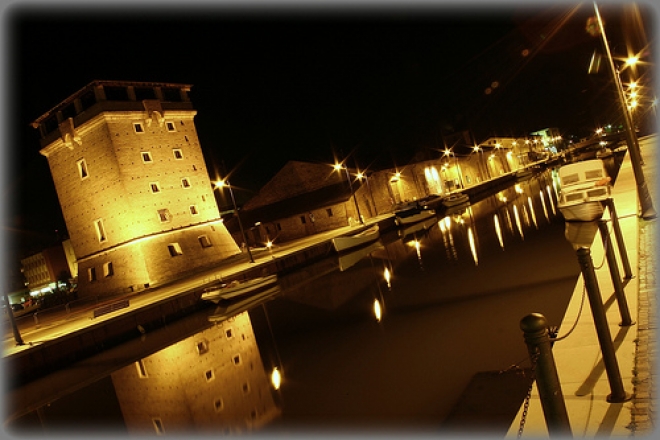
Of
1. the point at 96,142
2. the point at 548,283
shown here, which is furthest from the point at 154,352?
the point at 96,142

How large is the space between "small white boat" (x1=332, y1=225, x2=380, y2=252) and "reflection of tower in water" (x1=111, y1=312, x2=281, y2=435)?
12.8 m

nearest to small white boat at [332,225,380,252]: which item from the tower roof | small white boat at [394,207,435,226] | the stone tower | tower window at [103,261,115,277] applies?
small white boat at [394,207,435,226]

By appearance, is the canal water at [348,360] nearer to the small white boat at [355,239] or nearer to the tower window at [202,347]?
the tower window at [202,347]

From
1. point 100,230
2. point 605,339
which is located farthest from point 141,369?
point 100,230

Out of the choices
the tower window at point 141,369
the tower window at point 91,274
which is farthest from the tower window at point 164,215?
the tower window at point 141,369

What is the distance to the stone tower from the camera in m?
29.9

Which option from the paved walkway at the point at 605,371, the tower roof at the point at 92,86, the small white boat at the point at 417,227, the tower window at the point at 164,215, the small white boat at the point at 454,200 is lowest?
the small white boat at the point at 417,227

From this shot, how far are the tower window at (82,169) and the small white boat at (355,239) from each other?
59.7 ft

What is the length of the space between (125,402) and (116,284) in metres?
19.7

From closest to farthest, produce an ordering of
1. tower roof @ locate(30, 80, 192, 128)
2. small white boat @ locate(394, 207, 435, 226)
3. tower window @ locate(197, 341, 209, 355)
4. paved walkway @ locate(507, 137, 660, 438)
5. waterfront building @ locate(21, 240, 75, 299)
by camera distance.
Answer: paved walkway @ locate(507, 137, 660, 438) < tower window @ locate(197, 341, 209, 355) < tower roof @ locate(30, 80, 192, 128) < small white boat @ locate(394, 207, 435, 226) < waterfront building @ locate(21, 240, 75, 299)

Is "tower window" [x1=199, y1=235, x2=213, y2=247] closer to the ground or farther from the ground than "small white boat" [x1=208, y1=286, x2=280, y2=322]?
farther from the ground

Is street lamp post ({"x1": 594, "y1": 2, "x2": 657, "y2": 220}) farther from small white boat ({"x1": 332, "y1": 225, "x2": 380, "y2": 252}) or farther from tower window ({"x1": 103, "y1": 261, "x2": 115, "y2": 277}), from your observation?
tower window ({"x1": 103, "y1": 261, "x2": 115, "y2": 277})

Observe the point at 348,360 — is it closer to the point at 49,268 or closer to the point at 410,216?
the point at 410,216

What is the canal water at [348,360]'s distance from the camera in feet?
25.9
